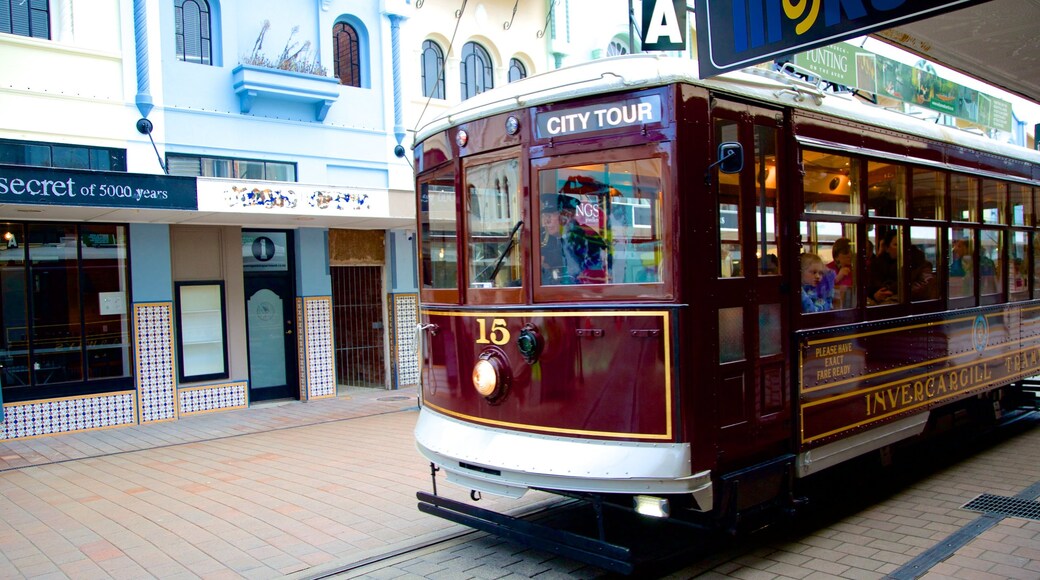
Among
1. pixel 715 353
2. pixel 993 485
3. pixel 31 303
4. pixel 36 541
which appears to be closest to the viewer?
pixel 715 353

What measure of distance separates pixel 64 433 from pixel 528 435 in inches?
318

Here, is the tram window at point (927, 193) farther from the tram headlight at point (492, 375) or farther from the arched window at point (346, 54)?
the arched window at point (346, 54)

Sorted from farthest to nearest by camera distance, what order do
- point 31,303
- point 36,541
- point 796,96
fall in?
point 31,303, point 36,541, point 796,96

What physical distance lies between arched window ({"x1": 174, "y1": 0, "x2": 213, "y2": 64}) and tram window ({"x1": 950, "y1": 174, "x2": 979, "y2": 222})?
32.5 feet

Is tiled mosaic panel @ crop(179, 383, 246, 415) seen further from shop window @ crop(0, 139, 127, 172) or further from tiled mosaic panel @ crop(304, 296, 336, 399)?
shop window @ crop(0, 139, 127, 172)

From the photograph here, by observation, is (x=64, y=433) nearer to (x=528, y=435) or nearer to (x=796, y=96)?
(x=528, y=435)

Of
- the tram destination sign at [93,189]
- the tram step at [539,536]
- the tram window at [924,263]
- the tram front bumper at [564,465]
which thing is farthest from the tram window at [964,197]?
the tram destination sign at [93,189]

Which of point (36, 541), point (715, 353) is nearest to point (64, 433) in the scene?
point (36, 541)

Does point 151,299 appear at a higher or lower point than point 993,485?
higher

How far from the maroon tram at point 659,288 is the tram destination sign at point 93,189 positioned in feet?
16.5

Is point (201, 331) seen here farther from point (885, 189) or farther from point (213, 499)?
point (885, 189)

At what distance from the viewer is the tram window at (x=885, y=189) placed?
5.94 m

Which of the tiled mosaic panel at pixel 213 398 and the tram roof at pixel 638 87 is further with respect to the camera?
the tiled mosaic panel at pixel 213 398

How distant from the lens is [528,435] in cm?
482
